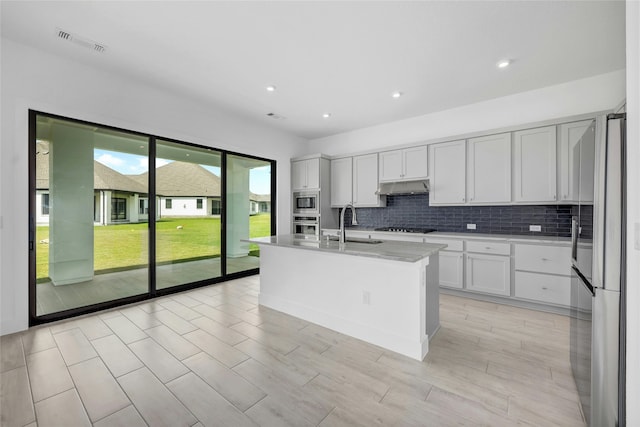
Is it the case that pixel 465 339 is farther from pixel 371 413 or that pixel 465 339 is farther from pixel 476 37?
pixel 476 37

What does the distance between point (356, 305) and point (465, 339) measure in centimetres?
109

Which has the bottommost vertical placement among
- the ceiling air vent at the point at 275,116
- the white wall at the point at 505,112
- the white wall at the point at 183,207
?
the white wall at the point at 183,207

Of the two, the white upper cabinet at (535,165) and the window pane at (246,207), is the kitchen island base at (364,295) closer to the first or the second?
the window pane at (246,207)

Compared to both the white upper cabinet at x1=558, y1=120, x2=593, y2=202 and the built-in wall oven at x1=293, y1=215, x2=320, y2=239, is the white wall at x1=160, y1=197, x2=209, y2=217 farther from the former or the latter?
the white upper cabinet at x1=558, y1=120, x2=593, y2=202

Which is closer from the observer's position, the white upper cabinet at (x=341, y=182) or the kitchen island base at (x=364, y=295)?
the kitchen island base at (x=364, y=295)

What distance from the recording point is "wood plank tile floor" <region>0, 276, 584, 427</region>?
1.61 metres

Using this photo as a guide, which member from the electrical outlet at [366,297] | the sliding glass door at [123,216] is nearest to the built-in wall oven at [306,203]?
the sliding glass door at [123,216]

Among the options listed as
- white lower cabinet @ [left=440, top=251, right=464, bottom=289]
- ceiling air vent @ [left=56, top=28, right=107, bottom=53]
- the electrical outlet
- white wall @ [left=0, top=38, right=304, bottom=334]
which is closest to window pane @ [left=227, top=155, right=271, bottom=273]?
white wall @ [left=0, top=38, right=304, bottom=334]

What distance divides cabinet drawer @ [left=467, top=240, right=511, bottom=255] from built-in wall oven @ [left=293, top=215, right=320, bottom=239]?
2747 millimetres

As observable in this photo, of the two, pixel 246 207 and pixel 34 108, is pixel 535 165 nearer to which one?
pixel 246 207

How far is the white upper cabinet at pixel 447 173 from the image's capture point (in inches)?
160

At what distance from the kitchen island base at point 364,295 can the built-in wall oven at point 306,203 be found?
7.42 ft

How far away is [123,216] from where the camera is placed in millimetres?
3576

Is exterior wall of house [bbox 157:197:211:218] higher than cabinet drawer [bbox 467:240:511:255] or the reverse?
higher
